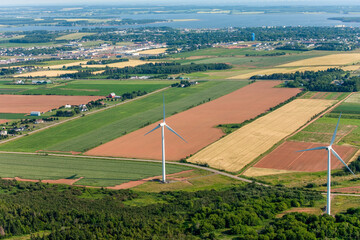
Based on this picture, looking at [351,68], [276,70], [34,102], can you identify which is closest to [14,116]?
[34,102]

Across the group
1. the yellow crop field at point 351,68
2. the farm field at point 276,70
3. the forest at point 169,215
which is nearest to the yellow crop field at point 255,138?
the forest at point 169,215

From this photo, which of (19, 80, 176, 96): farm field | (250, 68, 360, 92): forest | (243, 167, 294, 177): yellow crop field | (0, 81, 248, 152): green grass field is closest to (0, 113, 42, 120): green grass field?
(0, 81, 248, 152): green grass field

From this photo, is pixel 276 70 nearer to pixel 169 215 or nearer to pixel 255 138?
pixel 255 138

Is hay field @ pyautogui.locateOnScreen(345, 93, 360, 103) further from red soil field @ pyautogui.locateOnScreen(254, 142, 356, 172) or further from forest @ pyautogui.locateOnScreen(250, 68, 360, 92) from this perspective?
red soil field @ pyautogui.locateOnScreen(254, 142, 356, 172)

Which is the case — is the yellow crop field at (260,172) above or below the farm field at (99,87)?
below

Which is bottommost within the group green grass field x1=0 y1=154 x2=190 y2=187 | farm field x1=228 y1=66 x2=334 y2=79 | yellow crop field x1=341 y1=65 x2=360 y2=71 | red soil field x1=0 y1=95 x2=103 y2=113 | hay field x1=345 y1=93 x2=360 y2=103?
green grass field x1=0 y1=154 x2=190 y2=187

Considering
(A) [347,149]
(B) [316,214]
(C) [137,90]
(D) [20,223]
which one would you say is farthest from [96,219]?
(C) [137,90]

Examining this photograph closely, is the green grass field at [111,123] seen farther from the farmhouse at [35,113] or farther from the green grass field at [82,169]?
the farmhouse at [35,113]
